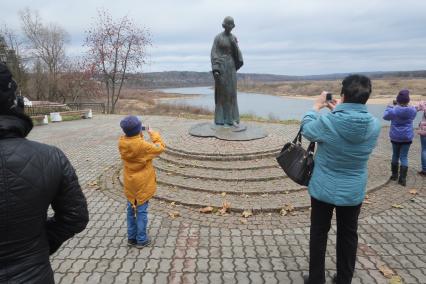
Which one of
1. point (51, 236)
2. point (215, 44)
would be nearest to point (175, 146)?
point (215, 44)

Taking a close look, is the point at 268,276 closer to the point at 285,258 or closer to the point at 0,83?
the point at 285,258

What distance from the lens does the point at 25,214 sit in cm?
185

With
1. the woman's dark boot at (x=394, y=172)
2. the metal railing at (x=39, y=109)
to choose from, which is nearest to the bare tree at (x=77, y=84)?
the metal railing at (x=39, y=109)

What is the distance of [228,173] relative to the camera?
7.07m

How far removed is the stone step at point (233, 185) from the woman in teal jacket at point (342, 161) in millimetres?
2885

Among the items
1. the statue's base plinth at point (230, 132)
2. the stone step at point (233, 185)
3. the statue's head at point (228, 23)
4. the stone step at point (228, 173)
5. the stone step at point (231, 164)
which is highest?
the statue's head at point (228, 23)

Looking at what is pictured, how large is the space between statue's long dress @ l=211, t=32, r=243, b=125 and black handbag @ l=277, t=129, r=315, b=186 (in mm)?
5180

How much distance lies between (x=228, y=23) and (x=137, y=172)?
5.05 m

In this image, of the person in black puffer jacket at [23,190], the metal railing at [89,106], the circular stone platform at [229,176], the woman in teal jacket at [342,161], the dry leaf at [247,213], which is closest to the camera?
the person in black puffer jacket at [23,190]

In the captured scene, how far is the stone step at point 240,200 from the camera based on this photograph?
576cm

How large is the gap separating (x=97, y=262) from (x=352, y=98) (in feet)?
10.8

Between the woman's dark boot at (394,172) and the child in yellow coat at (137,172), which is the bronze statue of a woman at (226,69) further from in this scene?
the child in yellow coat at (137,172)

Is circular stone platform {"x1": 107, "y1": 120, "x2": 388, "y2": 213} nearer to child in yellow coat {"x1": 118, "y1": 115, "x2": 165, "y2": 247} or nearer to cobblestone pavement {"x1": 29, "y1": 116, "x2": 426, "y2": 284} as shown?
cobblestone pavement {"x1": 29, "y1": 116, "x2": 426, "y2": 284}

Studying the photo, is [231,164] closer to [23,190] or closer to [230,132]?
[230,132]
